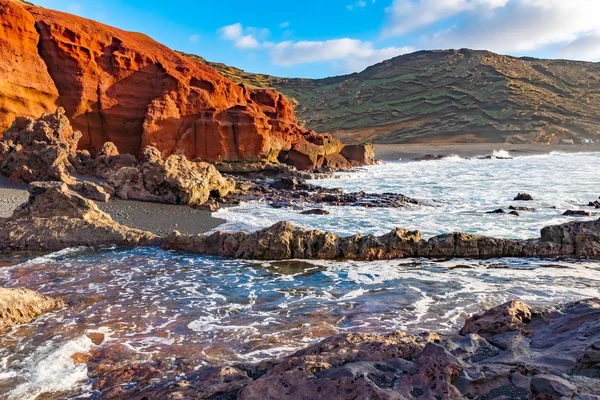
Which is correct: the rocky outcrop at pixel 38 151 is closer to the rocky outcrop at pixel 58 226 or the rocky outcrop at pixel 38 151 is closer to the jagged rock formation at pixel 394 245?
the rocky outcrop at pixel 58 226

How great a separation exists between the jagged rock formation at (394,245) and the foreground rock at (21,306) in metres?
3.18

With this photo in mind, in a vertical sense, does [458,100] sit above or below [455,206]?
above

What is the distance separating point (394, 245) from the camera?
782 centimetres

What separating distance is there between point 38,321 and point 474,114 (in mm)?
64337

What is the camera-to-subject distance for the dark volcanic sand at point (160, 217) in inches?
407

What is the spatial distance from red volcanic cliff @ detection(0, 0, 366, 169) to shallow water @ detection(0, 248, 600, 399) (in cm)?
1368

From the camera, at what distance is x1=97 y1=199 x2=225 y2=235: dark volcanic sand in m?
10.3

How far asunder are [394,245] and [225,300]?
135 inches

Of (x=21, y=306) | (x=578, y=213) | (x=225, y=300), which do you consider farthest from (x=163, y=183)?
(x=578, y=213)

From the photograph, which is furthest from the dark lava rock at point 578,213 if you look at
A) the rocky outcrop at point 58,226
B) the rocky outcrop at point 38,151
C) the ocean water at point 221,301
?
the rocky outcrop at point 38,151

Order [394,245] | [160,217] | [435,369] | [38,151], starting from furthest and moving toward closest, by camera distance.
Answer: [38,151] < [160,217] < [394,245] < [435,369]

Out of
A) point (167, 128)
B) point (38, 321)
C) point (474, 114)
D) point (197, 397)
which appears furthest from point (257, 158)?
point (474, 114)

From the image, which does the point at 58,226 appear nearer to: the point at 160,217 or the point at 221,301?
the point at 160,217

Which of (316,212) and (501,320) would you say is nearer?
(501,320)
